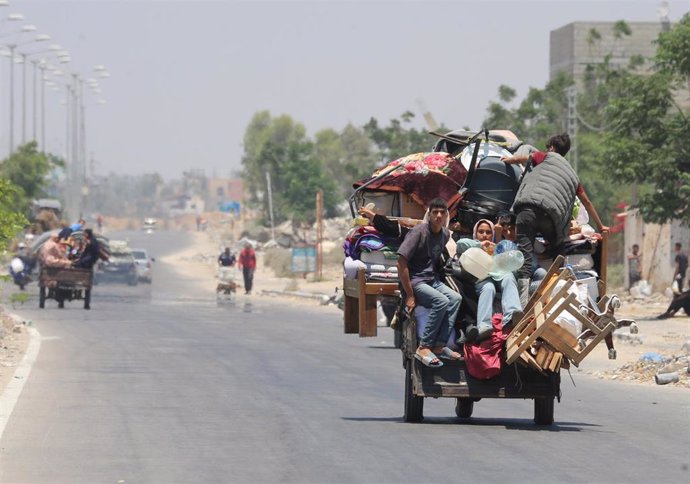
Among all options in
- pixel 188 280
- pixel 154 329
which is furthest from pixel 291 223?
pixel 154 329

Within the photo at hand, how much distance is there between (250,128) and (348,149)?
34.2 feet

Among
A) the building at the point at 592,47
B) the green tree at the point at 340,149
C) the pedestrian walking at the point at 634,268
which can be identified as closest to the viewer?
the pedestrian walking at the point at 634,268

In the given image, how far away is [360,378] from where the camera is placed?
20672mm

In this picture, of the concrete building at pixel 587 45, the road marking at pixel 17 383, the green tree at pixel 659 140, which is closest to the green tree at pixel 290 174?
the concrete building at pixel 587 45

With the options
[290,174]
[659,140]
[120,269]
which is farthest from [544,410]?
[290,174]

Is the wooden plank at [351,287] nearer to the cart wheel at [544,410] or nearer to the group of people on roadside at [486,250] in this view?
the group of people on roadside at [486,250]

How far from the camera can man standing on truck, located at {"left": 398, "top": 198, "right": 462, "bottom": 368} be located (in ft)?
46.1

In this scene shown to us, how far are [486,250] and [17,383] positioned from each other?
7.34 metres

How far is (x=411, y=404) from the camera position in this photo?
47.9 feet

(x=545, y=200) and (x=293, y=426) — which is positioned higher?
(x=545, y=200)

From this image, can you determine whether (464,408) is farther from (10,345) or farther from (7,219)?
(10,345)

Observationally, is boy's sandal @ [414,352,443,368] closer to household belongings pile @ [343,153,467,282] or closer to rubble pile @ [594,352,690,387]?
household belongings pile @ [343,153,467,282]

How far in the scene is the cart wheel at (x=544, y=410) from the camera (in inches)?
573

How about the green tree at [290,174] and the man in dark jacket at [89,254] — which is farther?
the green tree at [290,174]
